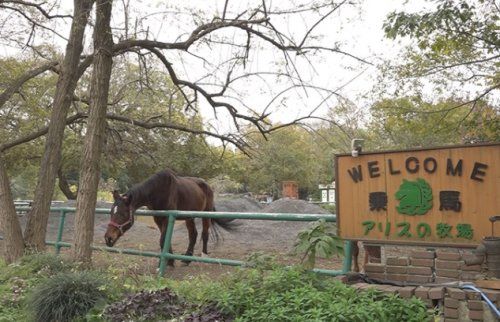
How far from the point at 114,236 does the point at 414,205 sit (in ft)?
18.0

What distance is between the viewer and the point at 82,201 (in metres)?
7.46

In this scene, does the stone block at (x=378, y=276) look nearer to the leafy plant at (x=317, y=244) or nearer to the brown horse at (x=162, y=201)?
the leafy plant at (x=317, y=244)

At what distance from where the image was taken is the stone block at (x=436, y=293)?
12.8ft

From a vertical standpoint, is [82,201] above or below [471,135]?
below

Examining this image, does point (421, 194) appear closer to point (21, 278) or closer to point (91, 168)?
point (91, 168)

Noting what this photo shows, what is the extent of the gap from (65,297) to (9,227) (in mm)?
4092

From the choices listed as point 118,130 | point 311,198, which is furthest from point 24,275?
point 311,198

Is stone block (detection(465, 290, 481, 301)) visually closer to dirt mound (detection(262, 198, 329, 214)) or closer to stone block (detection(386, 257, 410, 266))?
stone block (detection(386, 257, 410, 266))

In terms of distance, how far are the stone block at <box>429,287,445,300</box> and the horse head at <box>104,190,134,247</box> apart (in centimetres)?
585

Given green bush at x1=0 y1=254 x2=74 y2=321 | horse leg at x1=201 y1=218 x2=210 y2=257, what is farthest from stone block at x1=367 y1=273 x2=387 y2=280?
horse leg at x1=201 y1=218 x2=210 y2=257

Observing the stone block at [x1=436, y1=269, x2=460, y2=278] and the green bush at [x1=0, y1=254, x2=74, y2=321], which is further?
the green bush at [x1=0, y1=254, x2=74, y2=321]

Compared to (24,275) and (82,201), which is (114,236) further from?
(24,275)

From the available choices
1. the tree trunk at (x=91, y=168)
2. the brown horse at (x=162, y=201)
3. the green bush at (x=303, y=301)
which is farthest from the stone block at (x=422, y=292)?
the brown horse at (x=162, y=201)

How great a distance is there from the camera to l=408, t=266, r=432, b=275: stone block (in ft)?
14.5
